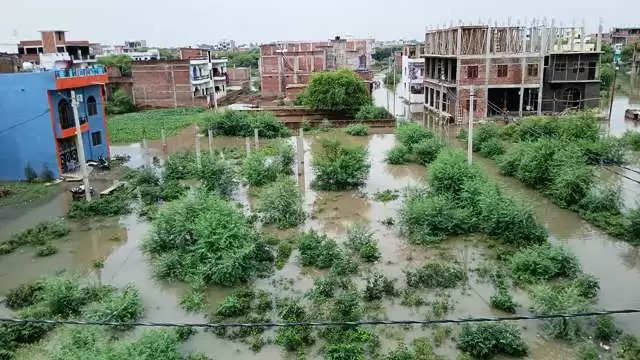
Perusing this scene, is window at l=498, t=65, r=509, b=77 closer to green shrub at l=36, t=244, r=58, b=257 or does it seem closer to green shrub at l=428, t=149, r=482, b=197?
green shrub at l=428, t=149, r=482, b=197

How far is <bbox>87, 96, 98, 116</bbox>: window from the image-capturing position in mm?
24416

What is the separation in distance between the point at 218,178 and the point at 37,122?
28.4 ft

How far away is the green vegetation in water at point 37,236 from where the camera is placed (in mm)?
14594

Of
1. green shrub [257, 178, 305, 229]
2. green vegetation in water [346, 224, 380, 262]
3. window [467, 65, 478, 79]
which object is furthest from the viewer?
window [467, 65, 478, 79]

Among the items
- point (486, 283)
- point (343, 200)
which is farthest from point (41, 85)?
point (486, 283)

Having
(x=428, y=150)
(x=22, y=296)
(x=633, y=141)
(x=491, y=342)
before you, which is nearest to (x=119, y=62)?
(x=428, y=150)

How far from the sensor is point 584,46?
3241 cm

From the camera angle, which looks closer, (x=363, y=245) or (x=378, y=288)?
(x=378, y=288)

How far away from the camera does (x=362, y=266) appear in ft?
41.9

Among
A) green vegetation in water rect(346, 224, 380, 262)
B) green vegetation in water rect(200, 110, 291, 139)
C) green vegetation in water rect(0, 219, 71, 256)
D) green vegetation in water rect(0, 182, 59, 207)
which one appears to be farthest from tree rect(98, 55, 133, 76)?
green vegetation in water rect(346, 224, 380, 262)

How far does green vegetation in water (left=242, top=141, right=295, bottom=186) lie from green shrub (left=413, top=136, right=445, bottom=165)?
5817mm

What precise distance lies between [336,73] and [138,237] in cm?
2326

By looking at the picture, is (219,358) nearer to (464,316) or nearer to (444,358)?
(444,358)

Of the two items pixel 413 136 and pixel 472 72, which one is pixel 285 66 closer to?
pixel 472 72
